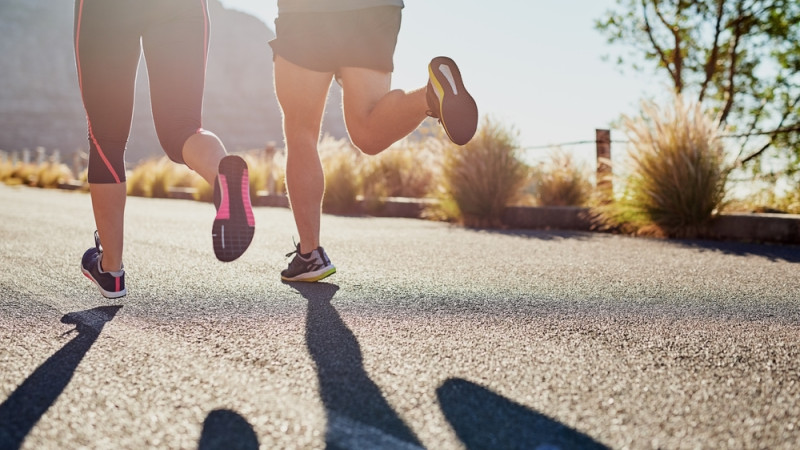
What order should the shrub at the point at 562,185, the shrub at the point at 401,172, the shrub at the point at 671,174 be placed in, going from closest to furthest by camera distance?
the shrub at the point at 671,174, the shrub at the point at 562,185, the shrub at the point at 401,172

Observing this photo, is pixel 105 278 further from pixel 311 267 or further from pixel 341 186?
pixel 341 186

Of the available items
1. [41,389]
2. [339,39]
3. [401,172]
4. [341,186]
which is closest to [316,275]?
[339,39]

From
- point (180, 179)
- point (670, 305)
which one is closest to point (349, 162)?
point (180, 179)

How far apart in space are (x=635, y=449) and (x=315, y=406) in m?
0.64

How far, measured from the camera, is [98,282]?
2703mm

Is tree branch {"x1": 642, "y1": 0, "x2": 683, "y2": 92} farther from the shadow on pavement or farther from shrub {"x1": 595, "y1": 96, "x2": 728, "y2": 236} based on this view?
the shadow on pavement

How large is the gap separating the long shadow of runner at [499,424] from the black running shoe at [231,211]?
3.27ft

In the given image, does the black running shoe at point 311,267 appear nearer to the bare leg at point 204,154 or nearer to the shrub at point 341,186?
the bare leg at point 204,154

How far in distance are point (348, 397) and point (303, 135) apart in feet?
5.45

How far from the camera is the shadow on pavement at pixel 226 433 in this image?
1.32m

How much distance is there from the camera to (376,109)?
9.02ft

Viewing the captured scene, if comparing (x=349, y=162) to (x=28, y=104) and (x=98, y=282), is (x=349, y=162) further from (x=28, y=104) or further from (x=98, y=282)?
(x=28, y=104)

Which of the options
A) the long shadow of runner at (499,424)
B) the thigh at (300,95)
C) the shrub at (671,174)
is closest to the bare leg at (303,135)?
the thigh at (300,95)

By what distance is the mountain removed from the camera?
295ft
